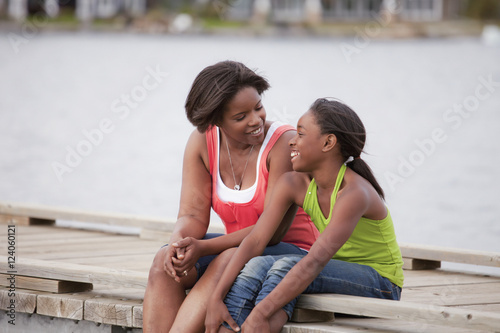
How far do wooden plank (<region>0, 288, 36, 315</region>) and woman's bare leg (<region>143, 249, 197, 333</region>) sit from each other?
2.40 feet

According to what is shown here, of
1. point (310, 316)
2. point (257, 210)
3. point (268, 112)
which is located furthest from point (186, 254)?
point (268, 112)

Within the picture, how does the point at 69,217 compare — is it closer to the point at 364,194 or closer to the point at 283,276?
the point at 283,276

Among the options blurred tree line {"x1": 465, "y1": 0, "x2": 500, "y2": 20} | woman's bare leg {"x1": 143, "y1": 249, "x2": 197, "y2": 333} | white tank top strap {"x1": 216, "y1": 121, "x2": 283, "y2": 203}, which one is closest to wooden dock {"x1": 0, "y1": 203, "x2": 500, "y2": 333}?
woman's bare leg {"x1": 143, "y1": 249, "x2": 197, "y2": 333}

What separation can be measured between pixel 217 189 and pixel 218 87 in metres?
0.46

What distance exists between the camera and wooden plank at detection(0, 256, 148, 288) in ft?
11.9

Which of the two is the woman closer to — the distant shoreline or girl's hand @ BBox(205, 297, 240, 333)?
girl's hand @ BBox(205, 297, 240, 333)

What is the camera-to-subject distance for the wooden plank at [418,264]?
4.48 m

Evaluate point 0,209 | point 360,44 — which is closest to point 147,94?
point 360,44

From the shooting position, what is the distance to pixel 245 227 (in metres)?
3.60

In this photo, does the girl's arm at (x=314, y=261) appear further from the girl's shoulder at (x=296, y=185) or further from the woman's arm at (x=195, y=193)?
the woman's arm at (x=195, y=193)

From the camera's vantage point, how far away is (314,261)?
3.11 metres

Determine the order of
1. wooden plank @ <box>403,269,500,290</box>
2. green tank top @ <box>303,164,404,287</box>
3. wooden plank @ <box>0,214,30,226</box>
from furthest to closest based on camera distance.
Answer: wooden plank @ <box>0,214,30,226</box> → wooden plank @ <box>403,269,500,290</box> → green tank top @ <box>303,164,404,287</box>

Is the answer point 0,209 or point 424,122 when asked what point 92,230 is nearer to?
point 0,209

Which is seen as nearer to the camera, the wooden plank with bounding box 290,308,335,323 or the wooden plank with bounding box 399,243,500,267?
the wooden plank with bounding box 290,308,335,323
